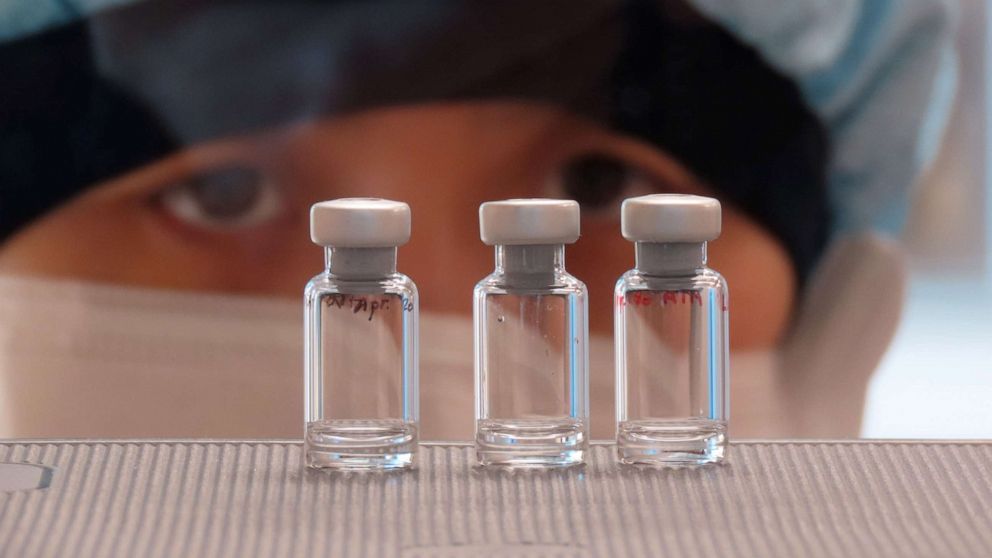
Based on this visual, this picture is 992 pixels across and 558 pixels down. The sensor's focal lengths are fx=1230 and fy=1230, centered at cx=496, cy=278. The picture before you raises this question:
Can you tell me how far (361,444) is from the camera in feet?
2.27

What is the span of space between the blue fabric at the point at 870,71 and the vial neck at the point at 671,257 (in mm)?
618

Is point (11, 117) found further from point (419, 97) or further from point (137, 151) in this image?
point (419, 97)

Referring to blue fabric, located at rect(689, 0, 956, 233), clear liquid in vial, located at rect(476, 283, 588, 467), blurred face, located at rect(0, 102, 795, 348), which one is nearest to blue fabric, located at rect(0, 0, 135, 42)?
blurred face, located at rect(0, 102, 795, 348)

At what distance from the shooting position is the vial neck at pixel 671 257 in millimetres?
692

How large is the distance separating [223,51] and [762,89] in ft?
1.81

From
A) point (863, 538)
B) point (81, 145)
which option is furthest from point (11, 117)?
point (863, 538)

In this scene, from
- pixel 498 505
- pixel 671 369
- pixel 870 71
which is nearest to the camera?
pixel 498 505

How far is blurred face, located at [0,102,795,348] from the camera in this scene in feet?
4.17

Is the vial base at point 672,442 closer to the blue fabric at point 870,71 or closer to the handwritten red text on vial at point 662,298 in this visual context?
the handwritten red text on vial at point 662,298

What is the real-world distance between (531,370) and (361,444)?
105 mm

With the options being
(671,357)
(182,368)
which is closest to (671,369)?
(671,357)

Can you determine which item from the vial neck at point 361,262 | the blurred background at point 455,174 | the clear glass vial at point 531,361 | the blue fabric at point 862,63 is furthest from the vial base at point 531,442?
the blue fabric at point 862,63

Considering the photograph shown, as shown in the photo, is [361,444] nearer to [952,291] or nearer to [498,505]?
[498,505]

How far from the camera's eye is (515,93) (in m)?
1.27
